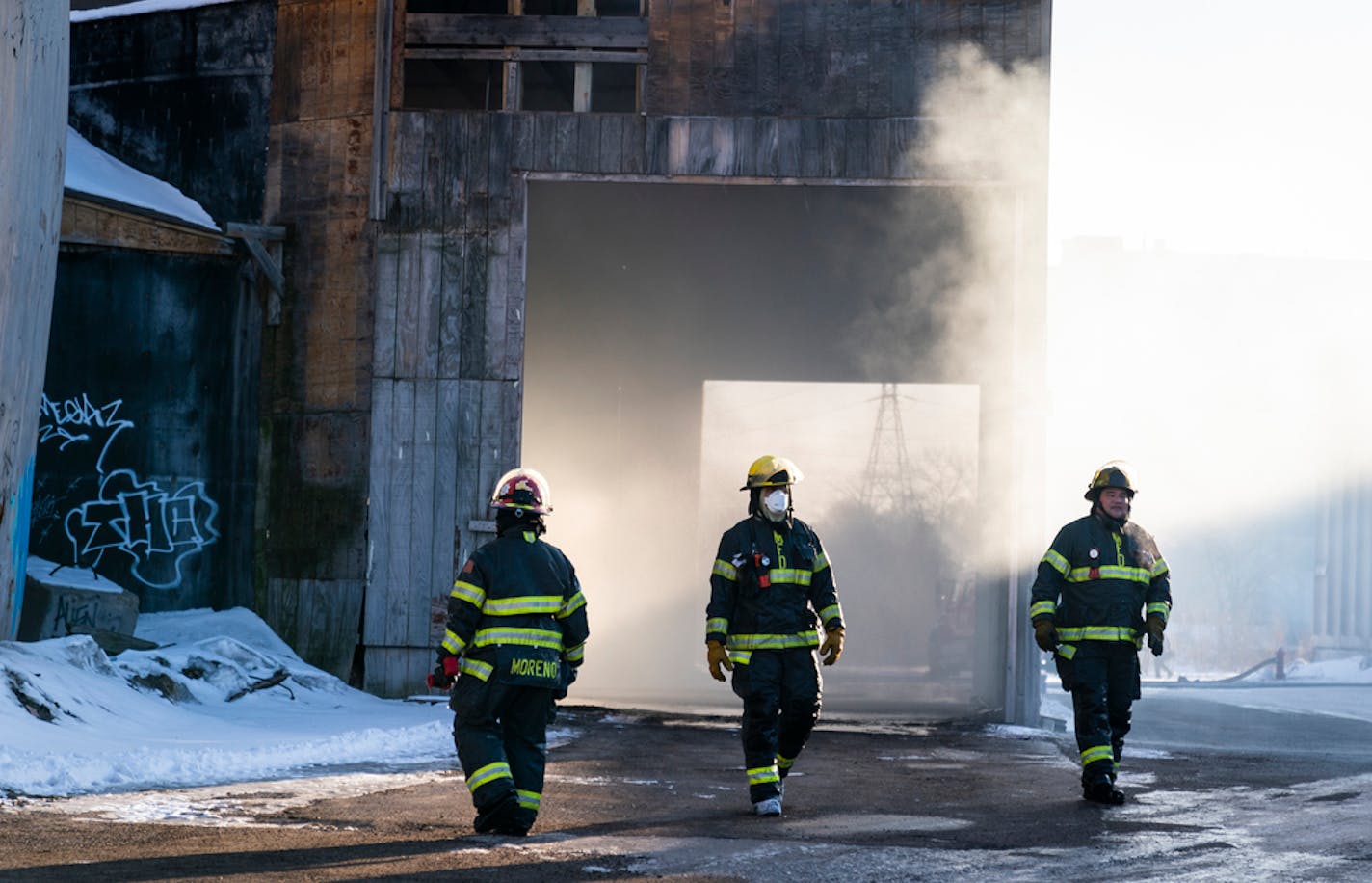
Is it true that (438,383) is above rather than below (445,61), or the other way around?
below

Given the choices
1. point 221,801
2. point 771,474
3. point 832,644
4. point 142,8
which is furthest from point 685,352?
point 221,801

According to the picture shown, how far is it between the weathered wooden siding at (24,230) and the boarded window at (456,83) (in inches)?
177

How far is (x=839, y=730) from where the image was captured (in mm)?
14773

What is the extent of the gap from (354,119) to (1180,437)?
44737 millimetres

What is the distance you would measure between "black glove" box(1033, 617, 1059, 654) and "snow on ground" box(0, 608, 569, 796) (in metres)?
3.66

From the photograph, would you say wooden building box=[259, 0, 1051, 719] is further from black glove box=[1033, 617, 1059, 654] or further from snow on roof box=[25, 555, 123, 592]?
black glove box=[1033, 617, 1059, 654]

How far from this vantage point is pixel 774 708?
8.26m

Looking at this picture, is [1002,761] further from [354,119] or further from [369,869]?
[354,119]

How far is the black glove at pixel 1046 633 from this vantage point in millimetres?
9148

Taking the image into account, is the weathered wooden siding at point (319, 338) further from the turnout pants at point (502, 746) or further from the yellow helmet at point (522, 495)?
the turnout pants at point (502, 746)

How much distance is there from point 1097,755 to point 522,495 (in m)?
3.61

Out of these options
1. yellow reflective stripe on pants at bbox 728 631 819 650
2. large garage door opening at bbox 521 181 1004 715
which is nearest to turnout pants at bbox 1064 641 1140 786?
yellow reflective stripe on pants at bbox 728 631 819 650

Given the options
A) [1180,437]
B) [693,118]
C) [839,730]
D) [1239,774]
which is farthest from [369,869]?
[1180,437]

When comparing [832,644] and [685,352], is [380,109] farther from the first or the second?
[685,352]
